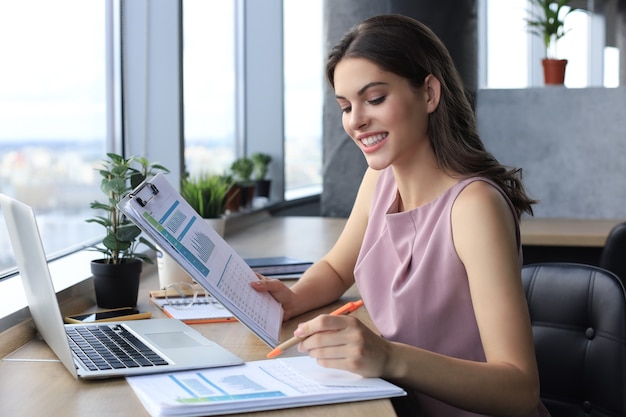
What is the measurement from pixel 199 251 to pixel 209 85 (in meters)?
2.75

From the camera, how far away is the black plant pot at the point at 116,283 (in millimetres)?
1854

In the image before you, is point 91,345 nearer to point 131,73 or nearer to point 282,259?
point 282,259

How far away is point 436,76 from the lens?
1.64 m

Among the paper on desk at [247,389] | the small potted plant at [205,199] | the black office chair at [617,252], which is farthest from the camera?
the small potted plant at [205,199]

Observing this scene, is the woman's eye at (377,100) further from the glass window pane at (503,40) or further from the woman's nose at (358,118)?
the glass window pane at (503,40)

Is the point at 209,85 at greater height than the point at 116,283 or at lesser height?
greater

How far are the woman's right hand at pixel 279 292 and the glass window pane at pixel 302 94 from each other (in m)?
3.19

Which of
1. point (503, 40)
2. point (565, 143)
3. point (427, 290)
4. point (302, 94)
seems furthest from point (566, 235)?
point (503, 40)

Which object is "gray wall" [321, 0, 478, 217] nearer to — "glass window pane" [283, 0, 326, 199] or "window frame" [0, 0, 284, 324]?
"window frame" [0, 0, 284, 324]

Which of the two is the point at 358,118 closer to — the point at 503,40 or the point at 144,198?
the point at 144,198

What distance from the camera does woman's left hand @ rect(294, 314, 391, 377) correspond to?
1242mm

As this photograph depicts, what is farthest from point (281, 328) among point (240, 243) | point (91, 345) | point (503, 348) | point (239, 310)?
point (240, 243)

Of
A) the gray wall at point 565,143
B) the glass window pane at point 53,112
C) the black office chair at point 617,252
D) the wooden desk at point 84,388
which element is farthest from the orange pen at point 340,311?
the gray wall at point 565,143

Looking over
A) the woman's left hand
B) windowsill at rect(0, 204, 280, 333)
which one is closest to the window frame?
windowsill at rect(0, 204, 280, 333)
